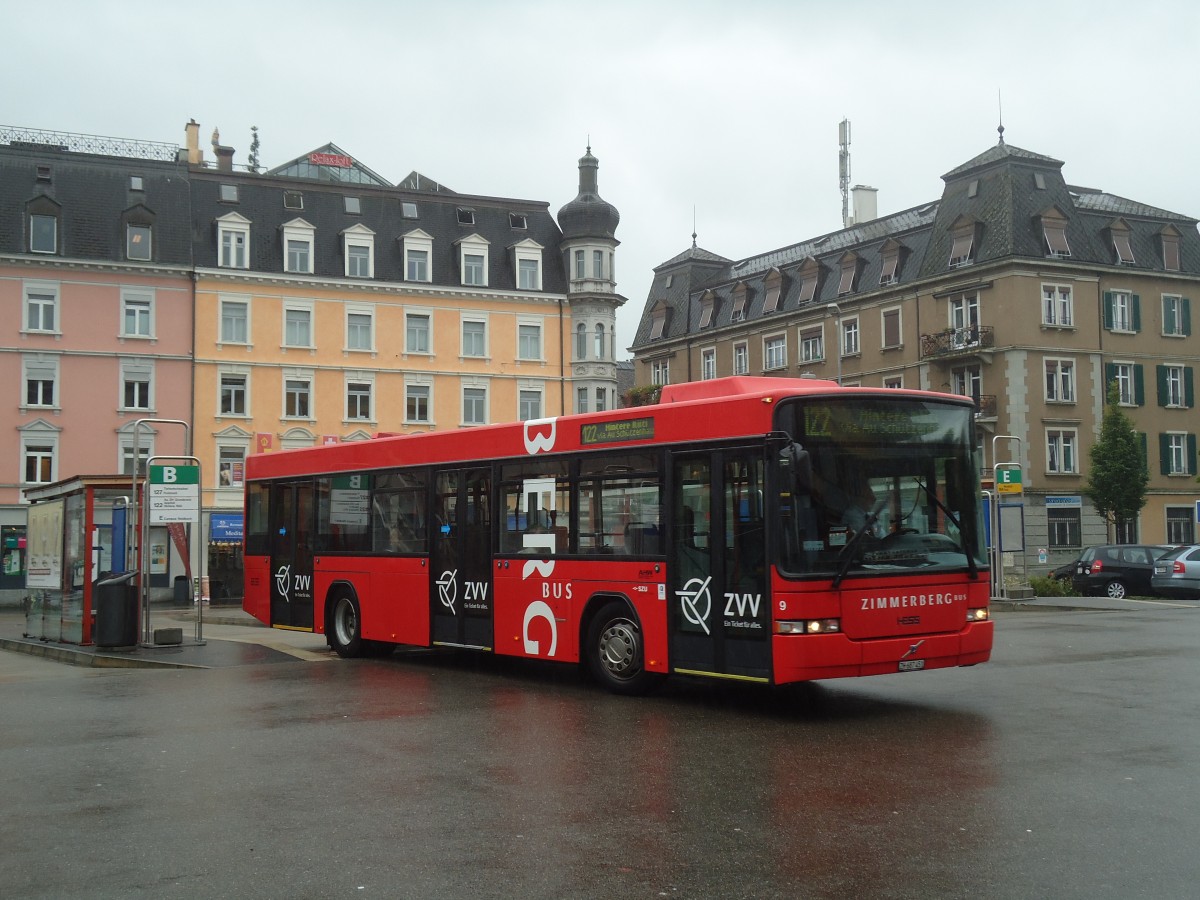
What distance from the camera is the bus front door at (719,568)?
11172 millimetres

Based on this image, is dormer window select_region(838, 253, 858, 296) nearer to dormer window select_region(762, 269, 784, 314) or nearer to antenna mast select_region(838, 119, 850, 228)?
dormer window select_region(762, 269, 784, 314)

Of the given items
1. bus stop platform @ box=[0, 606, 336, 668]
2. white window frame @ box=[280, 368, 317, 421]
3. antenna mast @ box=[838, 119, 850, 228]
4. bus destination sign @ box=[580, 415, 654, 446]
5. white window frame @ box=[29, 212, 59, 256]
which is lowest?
bus stop platform @ box=[0, 606, 336, 668]

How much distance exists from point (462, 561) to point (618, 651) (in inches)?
123

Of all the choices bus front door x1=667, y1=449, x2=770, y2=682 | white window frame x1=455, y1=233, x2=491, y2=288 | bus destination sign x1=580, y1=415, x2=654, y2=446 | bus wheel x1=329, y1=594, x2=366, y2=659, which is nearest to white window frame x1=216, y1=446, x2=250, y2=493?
white window frame x1=455, y1=233, x2=491, y2=288

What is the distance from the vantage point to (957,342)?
5406 centimetres

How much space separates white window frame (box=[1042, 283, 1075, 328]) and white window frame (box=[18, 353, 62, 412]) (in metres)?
38.0

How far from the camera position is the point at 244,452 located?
50562 mm

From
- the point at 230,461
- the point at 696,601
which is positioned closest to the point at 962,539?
the point at 696,601

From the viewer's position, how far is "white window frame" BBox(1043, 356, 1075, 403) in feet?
173

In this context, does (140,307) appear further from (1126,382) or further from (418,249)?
(1126,382)

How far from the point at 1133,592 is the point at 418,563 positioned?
78.0 feet

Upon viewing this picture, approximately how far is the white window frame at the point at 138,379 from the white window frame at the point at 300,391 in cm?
488

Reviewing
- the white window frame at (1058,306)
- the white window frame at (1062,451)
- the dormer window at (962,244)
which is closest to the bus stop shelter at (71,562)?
the white window frame at (1062,451)

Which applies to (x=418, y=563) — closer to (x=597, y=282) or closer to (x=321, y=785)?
(x=321, y=785)
